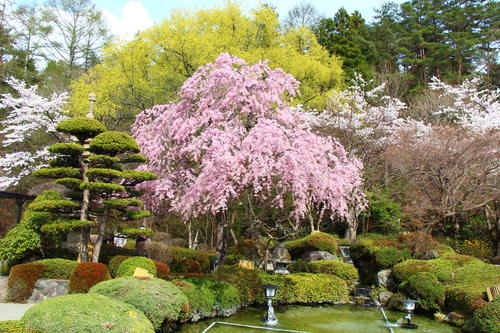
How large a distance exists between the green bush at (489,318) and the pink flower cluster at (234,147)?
386cm

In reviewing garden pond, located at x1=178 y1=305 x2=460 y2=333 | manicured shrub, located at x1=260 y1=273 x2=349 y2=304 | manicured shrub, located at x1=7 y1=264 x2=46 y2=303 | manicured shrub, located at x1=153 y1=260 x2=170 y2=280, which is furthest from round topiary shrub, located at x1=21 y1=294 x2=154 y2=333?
manicured shrub, located at x1=260 y1=273 x2=349 y2=304

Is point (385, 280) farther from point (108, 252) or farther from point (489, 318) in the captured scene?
point (108, 252)

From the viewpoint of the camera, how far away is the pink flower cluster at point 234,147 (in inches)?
377

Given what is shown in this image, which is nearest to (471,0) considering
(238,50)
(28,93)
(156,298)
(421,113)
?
(421,113)

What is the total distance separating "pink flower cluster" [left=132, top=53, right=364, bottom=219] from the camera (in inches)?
377

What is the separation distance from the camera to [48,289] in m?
9.17

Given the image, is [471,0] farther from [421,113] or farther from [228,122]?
[228,122]

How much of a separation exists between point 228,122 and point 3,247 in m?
6.47

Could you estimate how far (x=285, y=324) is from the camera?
947cm

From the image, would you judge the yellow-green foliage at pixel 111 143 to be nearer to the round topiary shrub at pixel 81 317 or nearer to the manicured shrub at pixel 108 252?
the manicured shrub at pixel 108 252

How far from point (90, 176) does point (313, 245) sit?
908 centimetres

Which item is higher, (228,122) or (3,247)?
(228,122)

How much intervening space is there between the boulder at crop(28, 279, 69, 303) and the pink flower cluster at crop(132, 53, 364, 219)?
3.19 metres

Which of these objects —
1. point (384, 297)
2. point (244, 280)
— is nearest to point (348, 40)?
point (384, 297)
